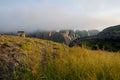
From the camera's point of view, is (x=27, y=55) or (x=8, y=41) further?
(x=8, y=41)

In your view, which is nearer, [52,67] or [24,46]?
[52,67]

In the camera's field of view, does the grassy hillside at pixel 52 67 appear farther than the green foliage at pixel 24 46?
No

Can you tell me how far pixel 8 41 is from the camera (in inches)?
494

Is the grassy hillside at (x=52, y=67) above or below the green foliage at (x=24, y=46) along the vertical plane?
below

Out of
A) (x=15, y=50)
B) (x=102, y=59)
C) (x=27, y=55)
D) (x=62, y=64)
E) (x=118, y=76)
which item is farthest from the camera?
(x=15, y=50)

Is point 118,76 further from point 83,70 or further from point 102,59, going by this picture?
point 102,59

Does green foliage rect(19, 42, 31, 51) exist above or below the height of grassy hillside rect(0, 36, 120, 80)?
above

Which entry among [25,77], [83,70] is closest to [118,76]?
[83,70]

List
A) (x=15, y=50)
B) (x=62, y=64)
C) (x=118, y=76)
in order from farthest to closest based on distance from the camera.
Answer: (x=15, y=50) < (x=62, y=64) < (x=118, y=76)

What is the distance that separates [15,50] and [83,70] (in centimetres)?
375

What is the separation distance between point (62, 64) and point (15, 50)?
2884 mm

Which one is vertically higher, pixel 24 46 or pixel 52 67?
pixel 24 46

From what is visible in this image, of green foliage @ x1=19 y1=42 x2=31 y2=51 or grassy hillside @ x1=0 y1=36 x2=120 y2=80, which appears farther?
green foliage @ x1=19 y1=42 x2=31 y2=51

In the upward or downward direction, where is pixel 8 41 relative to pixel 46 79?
upward
